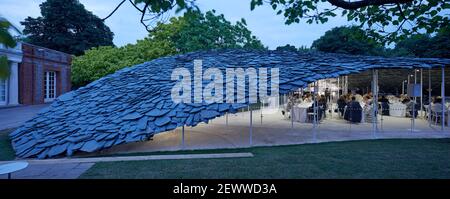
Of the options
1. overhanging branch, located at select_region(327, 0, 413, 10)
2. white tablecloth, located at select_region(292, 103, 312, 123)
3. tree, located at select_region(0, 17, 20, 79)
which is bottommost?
white tablecloth, located at select_region(292, 103, 312, 123)

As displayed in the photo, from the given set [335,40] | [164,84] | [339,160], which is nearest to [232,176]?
[339,160]

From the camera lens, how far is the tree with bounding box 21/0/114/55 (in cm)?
4114

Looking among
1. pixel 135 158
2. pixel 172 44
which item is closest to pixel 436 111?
pixel 135 158

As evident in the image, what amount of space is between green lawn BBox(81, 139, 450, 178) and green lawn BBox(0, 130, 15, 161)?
3219mm

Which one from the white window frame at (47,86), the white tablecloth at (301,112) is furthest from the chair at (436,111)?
the white window frame at (47,86)

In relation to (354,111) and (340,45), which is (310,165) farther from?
(340,45)

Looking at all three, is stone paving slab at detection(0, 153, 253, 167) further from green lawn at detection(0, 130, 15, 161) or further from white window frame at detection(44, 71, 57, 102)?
white window frame at detection(44, 71, 57, 102)

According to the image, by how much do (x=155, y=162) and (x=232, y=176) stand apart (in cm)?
204

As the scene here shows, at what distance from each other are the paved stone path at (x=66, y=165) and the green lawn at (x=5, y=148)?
108cm

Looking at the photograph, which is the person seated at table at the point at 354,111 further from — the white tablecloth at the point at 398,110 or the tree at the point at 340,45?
the tree at the point at 340,45

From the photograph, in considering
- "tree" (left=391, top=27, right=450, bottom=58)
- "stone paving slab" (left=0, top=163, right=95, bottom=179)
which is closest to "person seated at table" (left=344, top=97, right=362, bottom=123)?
"stone paving slab" (left=0, top=163, right=95, bottom=179)

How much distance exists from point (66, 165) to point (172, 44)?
63.2ft

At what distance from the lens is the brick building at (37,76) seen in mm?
21172
